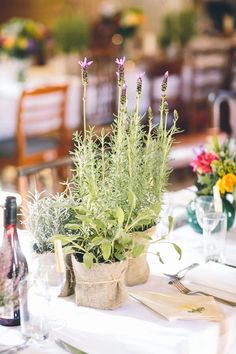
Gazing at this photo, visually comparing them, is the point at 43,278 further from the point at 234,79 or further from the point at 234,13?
the point at 234,13

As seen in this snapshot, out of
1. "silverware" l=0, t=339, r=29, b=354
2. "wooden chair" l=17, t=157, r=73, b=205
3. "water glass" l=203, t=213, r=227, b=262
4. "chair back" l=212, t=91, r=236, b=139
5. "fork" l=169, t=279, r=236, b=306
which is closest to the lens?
"silverware" l=0, t=339, r=29, b=354

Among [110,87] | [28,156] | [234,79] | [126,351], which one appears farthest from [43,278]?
[234,79]

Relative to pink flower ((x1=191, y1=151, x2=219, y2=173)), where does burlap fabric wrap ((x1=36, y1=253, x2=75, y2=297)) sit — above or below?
below

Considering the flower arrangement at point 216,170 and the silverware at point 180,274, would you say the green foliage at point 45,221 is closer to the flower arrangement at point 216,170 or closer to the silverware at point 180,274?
the silverware at point 180,274

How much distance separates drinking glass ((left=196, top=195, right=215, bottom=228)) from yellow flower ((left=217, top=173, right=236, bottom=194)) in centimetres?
5

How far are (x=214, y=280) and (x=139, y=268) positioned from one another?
199mm

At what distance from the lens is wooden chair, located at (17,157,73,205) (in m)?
2.71

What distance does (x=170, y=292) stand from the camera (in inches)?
75.2

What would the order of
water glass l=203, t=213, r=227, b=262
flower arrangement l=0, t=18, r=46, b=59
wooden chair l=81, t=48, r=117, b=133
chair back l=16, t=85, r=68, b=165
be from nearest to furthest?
1. water glass l=203, t=213, r=227, b=262
2. chair back l=16, t=85, r=68, b=165
3. wooden chair l=81, t=48, r=117, b=133
4. flower arrangement l=0, t=18, r=46, b=59

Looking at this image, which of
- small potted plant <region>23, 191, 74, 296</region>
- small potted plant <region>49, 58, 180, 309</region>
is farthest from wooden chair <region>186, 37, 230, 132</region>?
small potted plant <region>23, 191, 74, 296</region>

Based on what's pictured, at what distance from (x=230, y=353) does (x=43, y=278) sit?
507 mm

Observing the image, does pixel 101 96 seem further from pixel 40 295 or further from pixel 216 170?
pixel 40 295

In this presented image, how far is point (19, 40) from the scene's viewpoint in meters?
Result: 5.50

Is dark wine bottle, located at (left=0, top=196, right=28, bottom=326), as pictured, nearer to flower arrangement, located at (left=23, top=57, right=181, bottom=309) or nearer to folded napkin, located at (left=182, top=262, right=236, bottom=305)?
flower arrangement, located at (left=23, top=57, right=181, bottom=309)
